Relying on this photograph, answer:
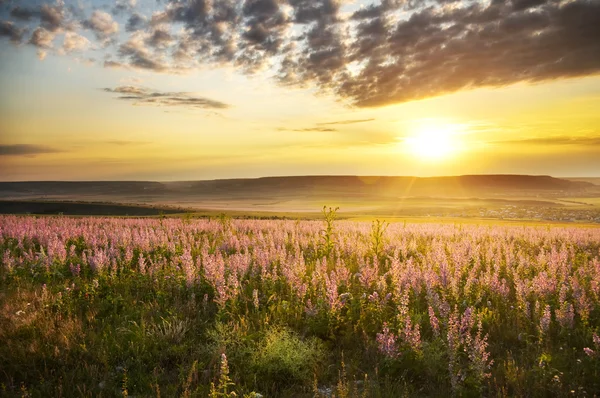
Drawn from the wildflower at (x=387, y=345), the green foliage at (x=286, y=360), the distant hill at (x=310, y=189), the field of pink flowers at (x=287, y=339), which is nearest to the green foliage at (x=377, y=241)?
the field of pink flowers at (x=287, y=339)

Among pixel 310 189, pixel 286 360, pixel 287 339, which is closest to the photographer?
pixel 286 360

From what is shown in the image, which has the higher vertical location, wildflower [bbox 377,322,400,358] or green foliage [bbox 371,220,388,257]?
green foliage [bbox 371,220,388,257]

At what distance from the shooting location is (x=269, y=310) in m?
6.56

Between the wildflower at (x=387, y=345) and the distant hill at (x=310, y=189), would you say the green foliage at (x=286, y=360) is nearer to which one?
the wildflower at (x=387, y=345)

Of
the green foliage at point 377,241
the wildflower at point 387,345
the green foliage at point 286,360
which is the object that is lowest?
the green foliage at point 286,360

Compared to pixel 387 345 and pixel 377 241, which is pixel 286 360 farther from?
pixel 377 241

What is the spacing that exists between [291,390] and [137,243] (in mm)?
8912

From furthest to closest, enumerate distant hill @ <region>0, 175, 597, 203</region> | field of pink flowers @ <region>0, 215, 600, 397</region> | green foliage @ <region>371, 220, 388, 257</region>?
distant hill @ <region>0, 175, 597, 203</region>, green foliage @ <region>371, 220, 388, 257</region>, field of pink flowers @ <region>0, 215, 600, 397</region>

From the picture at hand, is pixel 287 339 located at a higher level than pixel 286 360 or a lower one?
higher

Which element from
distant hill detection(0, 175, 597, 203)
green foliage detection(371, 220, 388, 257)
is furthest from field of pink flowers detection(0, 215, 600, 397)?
distant hill detection(0, 175, 597, 203)

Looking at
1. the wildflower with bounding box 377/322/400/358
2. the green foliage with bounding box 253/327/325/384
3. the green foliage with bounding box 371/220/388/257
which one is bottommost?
the green foliage with bounding box 253/327/325/384

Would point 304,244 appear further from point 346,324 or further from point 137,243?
point 346,324

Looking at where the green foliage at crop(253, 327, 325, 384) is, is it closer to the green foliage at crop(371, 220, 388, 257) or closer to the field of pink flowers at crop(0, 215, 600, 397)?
the field of pink flowers at crop(0, 215, 600, 397)

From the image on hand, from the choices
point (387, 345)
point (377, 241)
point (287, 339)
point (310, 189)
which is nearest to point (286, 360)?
point (287, 339)
